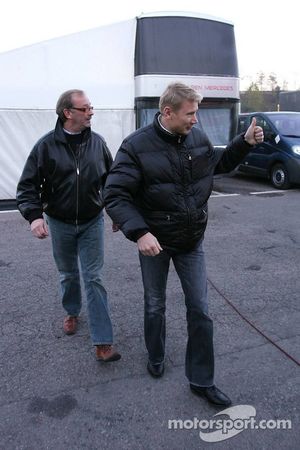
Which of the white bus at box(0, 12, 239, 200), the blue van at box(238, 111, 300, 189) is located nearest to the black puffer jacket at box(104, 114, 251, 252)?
the white bus at box(0, 12, 239, 200)

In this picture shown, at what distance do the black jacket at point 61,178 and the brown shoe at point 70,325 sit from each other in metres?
0.95

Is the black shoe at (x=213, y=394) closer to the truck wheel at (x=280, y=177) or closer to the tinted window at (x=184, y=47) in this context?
the tinted window at (x=184, y=47)

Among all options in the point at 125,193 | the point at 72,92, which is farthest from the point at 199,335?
the point at 72,92

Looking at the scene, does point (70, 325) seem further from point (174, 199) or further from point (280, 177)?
point (280, 177)

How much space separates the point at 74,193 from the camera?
3.19 meters

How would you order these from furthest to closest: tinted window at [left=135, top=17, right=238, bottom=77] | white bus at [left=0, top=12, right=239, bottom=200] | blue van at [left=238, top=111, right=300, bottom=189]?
blue van at [left=238, top=111, right=300, bottom=189]
tinted window at [left=135, top=17, right=238, bottom=77]
white bus at [left=0, top=12, right=239, bottom=200]

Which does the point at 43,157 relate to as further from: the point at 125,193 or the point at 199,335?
the point at 199,335

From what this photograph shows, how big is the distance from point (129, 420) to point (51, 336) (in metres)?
1.24

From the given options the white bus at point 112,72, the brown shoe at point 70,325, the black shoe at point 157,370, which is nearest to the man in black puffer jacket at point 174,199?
the black shoe at point 157,370

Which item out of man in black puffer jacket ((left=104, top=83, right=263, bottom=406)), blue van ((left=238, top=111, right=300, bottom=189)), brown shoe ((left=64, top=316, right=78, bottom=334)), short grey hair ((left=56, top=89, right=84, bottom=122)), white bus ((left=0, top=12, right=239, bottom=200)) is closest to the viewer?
man in black puffer jacket ((left=104, top=83, right=263, bottom=406))

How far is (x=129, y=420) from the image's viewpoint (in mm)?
2686

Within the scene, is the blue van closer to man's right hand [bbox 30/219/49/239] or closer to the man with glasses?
the man with glasses

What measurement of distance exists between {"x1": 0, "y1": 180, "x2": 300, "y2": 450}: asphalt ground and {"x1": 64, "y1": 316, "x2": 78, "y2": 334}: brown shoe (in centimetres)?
7

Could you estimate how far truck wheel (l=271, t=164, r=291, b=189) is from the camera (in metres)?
10.7
